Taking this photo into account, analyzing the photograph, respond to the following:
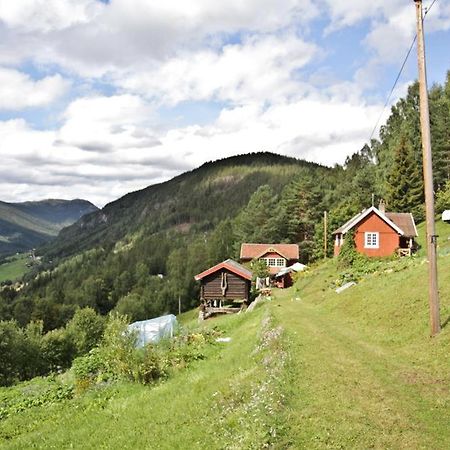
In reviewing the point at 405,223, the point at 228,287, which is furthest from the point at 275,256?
the point at 405,223

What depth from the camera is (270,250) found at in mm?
77938

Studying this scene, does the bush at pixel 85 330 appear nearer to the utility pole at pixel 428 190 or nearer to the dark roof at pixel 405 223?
the dark roof at pixel 405 223

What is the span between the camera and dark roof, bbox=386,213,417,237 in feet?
168

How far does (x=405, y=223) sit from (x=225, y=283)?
22713 millimetres

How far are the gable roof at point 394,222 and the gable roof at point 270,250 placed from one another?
25.5 metres

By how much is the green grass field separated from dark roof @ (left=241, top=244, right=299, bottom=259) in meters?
53.4

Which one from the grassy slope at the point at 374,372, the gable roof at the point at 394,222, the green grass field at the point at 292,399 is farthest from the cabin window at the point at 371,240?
the green grass field at the point at 292,399

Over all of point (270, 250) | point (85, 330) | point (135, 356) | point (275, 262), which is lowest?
point (85, 330)

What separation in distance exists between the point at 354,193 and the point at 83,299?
367 feet

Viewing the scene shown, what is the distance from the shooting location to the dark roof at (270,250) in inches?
3054

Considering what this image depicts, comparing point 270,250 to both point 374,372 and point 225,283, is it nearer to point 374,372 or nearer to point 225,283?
point 225,283

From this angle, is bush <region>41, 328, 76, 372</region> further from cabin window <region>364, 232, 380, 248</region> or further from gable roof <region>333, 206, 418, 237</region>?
cabin window <region>364, 232, 380, 248</region>

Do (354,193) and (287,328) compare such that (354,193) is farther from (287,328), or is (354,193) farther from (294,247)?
(287,328)

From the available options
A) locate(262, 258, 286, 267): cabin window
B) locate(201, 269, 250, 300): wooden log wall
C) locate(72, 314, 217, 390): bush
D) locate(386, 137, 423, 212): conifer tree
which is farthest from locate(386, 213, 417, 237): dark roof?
locate(72, 314, 217, 390): bush
